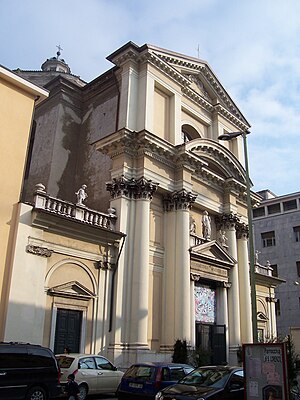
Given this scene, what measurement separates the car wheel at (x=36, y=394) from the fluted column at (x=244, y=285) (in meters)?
16.7

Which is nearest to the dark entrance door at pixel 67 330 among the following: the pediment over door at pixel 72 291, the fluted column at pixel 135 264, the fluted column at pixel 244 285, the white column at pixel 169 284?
the pediment over door at pixel 72 291

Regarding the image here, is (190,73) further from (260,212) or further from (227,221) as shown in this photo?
(260,212)

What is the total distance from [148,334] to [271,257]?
26.9 metres

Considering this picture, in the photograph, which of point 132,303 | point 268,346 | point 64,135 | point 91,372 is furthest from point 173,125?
point 268,346

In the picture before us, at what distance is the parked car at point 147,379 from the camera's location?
38.3ft

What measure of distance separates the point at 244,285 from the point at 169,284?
6778mm

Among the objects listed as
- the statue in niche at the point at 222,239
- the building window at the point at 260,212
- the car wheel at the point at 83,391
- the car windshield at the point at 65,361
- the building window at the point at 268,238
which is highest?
the building window at the point at 260,212

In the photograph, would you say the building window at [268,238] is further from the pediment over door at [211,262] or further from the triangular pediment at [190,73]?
the pediment over door at [211,262]

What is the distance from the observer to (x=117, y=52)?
23422 mm

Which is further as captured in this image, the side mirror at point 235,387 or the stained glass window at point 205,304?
the stained glass window at point 205,304

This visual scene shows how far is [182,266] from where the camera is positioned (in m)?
21.2

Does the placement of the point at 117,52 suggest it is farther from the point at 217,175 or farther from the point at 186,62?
the point at 217,175

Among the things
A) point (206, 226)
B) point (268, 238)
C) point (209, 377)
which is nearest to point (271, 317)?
point (206, 226)

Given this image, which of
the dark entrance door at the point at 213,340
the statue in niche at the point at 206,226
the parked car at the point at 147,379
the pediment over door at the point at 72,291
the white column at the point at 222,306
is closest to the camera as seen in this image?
the parked car at the point at 147,379
